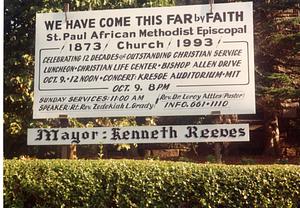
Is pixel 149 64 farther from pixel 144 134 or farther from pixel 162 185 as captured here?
pixel 162 185

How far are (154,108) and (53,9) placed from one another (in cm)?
340

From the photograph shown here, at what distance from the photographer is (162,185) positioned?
657cm

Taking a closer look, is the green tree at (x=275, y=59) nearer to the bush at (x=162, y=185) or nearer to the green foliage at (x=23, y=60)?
the green foliage at (x=23, y=60)

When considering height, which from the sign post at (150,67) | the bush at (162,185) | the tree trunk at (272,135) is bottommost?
the bush at (162,185)

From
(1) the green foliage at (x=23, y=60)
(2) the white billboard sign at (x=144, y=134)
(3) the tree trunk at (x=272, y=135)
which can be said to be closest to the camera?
(2) the white billboard sign at (x=144, y=134)

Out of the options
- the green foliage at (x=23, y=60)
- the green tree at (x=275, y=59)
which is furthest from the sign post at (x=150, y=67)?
the green tree at (x=275, y=59)

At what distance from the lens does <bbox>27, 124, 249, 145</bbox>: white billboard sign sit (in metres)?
7.32

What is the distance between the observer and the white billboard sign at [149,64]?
293 inches

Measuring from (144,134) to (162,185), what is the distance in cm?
105

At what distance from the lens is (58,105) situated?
7.61 meters

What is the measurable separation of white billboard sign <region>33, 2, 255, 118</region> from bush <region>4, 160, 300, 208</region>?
1.07m

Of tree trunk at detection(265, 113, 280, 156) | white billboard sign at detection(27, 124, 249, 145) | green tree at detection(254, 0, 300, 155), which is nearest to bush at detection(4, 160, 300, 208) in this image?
white billboard sign at detection(27, 124, 249, 145)

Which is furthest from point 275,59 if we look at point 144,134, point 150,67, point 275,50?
point 144,134

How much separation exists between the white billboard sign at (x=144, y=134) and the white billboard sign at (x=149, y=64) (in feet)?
0.75
